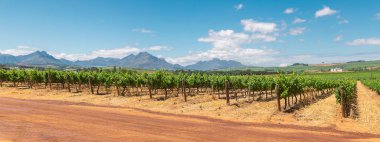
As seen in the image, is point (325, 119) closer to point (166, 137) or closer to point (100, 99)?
point (166, 137)

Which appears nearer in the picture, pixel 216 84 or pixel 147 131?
Answer: pixel 147 131

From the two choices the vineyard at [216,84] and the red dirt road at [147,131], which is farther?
the vineyard at [216,84]

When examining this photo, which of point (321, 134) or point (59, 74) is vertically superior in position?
point (59, 74)

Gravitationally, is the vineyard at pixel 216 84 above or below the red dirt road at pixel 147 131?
above

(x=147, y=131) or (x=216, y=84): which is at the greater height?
(x=216, y=84)

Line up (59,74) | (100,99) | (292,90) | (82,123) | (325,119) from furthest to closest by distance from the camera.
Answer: (59,74)
(100,99)
(292,90)
(325,119)
(82,123)

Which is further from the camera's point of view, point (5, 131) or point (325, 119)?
point (325, 119)

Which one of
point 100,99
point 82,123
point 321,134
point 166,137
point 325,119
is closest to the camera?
point 166,137

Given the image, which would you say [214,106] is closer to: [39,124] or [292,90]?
[292,90]

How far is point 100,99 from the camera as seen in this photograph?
4844 centimetres

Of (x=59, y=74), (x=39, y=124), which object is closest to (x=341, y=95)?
(x=39, y=124)

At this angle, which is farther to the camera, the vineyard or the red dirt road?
the vineyard

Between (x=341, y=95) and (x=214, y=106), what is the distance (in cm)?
1328

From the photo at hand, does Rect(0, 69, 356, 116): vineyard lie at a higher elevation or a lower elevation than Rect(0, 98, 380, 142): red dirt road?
higher
